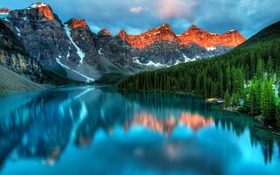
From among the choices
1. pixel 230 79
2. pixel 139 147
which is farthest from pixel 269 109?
pixel 230 79

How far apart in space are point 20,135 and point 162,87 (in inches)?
3748

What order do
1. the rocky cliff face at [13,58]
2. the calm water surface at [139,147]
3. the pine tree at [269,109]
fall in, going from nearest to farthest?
1. the calm water surface at [139,147]
2. the pine tree at [269,109]
3. the rocky cliff face at [13,58]

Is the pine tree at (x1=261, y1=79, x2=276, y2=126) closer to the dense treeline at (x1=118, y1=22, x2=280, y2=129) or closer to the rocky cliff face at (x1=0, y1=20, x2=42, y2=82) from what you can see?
the dense treeline at (x1=118, y1=22, x2=280, y2=129)

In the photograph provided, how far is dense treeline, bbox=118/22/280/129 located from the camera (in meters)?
57.1

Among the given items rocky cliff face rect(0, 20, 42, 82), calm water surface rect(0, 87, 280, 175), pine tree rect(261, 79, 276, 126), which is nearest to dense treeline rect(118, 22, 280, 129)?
pine tree rect(261, 79, 276, 126)

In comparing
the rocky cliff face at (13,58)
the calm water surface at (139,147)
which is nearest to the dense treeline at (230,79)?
the calm water surface at (139,147)

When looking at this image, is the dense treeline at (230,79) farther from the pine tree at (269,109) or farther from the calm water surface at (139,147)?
the calm water surface at (139,147)

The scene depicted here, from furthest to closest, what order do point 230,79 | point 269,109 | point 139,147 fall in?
point 230,79
point 269,109
point 139,147

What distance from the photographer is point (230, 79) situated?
80.2 metres

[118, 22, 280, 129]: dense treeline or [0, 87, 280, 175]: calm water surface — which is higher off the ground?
[118, 22, 280, 129]: dense treeline

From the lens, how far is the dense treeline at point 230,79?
57.1 m

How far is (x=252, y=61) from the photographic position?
91.5 meters

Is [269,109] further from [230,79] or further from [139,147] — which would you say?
[230,79]

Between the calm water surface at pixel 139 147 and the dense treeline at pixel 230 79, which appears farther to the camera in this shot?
the dense treeline at pixel 230 79
